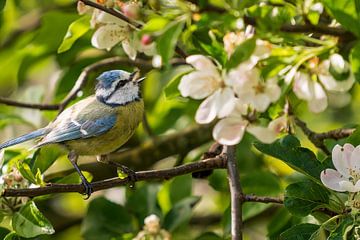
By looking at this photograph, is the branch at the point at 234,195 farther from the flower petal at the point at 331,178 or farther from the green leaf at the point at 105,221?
the green leaf at the point at 105,221

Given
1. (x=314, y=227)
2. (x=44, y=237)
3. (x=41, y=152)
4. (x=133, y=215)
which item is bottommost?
(x=133, y=215)

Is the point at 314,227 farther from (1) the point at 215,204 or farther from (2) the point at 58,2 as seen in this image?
(2) the point at 58,2

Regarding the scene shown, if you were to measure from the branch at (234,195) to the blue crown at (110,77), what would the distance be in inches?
28.7

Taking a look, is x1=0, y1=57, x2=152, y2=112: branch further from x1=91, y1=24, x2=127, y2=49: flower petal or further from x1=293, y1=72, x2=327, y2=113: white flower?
x1=293, y1=72, x2=327, y2=113: white flower

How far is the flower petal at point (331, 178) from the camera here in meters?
2.03

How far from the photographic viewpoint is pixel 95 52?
12.5 feet

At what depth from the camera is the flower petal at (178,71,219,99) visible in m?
1.94

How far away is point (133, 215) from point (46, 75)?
182 cm

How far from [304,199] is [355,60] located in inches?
14.2

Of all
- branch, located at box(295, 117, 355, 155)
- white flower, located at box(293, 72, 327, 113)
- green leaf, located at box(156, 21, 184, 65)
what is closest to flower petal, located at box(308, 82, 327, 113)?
white flower, located at box(293, 72, 327, 113)

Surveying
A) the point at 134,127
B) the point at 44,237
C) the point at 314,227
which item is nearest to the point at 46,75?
the point at 134,127

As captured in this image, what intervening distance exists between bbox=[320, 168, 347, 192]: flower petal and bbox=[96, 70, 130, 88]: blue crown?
3.76 feet

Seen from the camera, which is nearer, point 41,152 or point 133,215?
point 41,152

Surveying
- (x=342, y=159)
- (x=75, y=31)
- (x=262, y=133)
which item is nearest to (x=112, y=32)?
(x=75, y=31)
